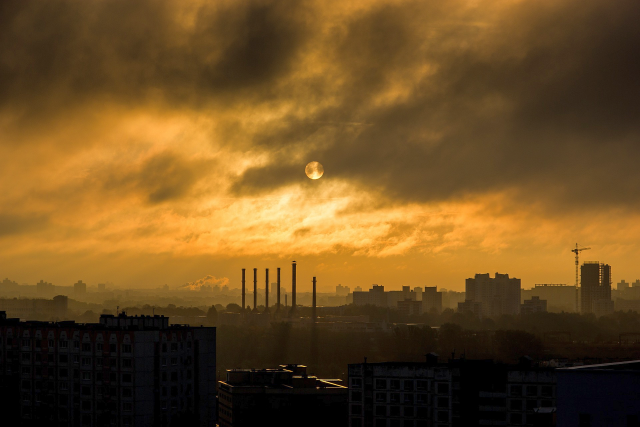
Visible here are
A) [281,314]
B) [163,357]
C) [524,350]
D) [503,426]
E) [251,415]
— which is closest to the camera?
[503,426]

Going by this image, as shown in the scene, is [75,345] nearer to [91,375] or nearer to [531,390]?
[91,375]

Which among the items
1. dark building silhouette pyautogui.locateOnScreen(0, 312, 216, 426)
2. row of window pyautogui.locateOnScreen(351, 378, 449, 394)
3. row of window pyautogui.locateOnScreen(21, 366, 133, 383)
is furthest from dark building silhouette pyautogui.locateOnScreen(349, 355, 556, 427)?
row of window pyautogui.locateOnScreen(21, 366, 133, 383)

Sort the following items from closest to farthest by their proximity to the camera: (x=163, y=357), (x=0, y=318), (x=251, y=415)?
1. (x=163, y=357)
2. (x=0, y=318)
3. (x=251, y=415)

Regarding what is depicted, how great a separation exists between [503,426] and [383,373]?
8.54 metres

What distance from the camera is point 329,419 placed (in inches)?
3002

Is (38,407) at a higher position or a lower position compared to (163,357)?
lower

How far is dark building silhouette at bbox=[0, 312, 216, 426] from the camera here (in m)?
55.7

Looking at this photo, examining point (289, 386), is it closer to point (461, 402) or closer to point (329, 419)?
point (329, 419)

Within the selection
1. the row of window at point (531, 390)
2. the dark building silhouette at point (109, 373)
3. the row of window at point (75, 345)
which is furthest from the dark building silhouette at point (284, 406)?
the row of window at point (531, 390)

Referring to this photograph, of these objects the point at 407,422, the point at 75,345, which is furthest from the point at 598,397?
the point at 75,345

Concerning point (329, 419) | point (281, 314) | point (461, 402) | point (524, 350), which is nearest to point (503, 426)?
point (461, 402)

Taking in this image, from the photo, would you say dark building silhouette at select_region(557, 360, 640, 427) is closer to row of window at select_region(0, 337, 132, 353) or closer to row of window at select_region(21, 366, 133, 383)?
row of window at select_region(21, 366, 133, 383)

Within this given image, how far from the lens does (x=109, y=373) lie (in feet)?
184

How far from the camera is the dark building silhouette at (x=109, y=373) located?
55.7 m
